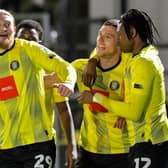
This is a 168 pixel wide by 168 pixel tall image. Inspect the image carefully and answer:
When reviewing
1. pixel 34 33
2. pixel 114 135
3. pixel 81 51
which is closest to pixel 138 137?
pixel 114 135

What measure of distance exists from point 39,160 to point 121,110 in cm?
85

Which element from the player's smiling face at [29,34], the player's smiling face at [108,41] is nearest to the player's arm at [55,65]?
the player's smiling face at [108,41]

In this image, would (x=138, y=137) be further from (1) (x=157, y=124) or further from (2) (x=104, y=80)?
(2) (x=104, y=80)

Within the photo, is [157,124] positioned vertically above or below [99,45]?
below

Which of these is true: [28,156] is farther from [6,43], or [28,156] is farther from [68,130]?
[6,43]

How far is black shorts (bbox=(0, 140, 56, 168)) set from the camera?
6715 mm

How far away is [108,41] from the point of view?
694cm

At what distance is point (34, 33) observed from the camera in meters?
7.50

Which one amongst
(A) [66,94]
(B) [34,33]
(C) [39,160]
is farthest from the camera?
(B) [34,33]

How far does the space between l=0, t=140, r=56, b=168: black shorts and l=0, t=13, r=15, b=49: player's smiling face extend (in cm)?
77

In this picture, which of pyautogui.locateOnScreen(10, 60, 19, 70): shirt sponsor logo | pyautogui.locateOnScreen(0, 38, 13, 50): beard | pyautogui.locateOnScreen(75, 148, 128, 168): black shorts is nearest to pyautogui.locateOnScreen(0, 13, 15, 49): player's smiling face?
pyautogui.locateOnScreen(0, 38, 13, 50): beard

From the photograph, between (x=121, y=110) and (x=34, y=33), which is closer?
(x=121, y=110)

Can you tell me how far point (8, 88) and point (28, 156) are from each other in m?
0.52

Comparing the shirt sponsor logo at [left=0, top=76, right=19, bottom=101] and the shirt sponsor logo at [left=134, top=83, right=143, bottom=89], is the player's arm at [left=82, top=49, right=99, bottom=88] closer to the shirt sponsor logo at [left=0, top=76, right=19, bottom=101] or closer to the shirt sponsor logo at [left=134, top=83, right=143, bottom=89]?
the shirt sponsor logo at [left=0, top=76, right=19, bottom=101]
